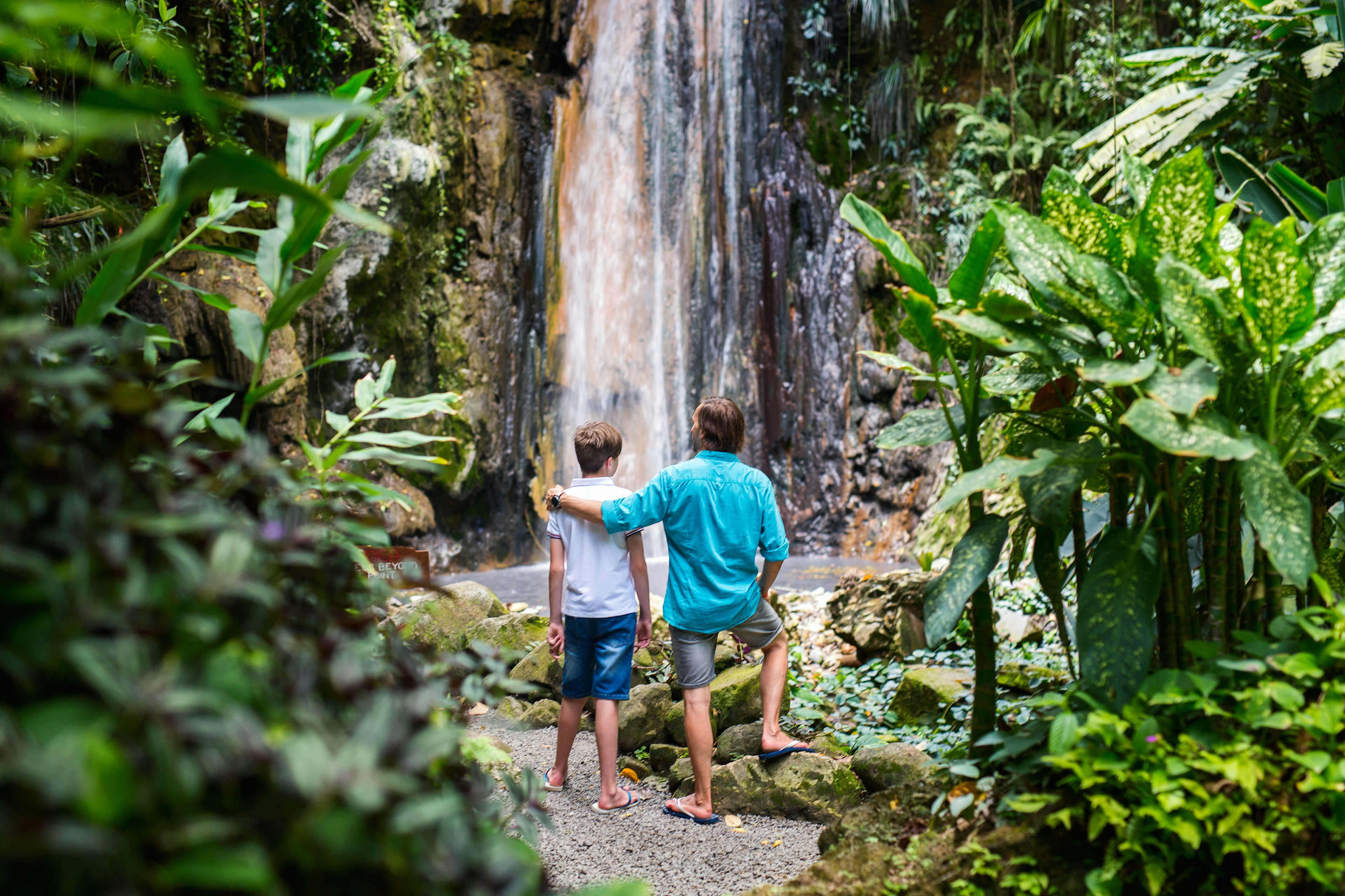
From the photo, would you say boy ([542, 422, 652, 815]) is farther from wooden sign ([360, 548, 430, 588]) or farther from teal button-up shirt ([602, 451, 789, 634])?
wooden sign ([360, 548, 430, 588])

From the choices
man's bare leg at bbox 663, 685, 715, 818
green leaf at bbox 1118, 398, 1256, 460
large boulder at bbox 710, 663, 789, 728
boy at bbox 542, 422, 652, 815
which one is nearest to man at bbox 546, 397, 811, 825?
man's bare leg at bbox 663, 685, 715, 818

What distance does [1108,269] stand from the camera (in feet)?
6.29

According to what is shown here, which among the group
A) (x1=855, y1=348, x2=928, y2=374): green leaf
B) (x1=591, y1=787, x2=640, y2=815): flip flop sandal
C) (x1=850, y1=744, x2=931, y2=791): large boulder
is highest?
(x1=855, y1=348, x2=928, y2=374): green leaf

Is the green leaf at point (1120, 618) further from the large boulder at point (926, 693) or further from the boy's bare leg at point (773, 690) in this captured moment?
the large boulder at point (926, 693)

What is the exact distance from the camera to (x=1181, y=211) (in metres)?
2.01

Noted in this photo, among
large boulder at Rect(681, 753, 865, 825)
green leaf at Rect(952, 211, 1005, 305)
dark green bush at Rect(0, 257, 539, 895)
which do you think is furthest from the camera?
large boulder at Rect(681, 753, 865, 825)

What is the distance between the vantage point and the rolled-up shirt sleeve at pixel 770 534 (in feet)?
10.3

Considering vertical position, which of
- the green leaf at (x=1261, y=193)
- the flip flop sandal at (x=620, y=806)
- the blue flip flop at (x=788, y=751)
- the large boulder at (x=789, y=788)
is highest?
the green leaf at (x=1261, y=193)

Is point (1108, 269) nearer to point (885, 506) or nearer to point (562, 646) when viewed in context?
point (562, 646)

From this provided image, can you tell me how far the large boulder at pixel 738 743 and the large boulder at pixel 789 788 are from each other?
0.18 m

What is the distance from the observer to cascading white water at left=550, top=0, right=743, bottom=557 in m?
10.8

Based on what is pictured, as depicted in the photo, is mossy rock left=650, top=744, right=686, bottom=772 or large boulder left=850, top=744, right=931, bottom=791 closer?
large boulder left=850, top=744, right=931, bottom=791

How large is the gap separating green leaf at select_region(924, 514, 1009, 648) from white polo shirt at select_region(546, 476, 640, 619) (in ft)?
4.61

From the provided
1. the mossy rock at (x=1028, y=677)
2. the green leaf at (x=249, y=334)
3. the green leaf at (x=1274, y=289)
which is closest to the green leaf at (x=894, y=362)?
the green leaf at (x=1274, y=289)
